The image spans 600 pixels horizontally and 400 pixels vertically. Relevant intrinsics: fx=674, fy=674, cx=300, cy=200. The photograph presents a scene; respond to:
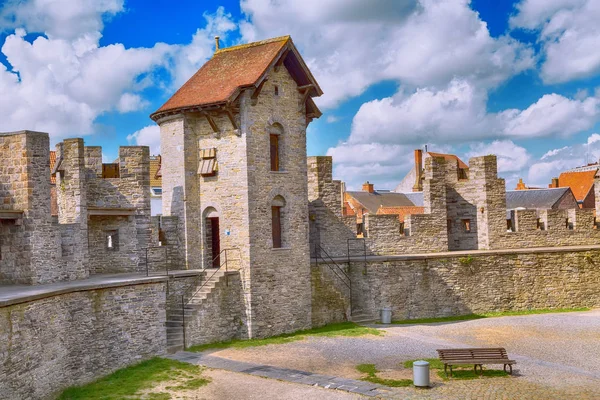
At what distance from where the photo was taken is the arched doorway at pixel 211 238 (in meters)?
24.5

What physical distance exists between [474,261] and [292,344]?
9653mm

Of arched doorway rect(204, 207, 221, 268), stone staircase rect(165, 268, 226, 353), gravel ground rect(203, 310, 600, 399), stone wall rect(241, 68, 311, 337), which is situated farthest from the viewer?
arched doorway rect(204, 207, 221, 268)

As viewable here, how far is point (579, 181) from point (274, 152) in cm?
3854

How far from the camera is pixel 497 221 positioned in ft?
98.2

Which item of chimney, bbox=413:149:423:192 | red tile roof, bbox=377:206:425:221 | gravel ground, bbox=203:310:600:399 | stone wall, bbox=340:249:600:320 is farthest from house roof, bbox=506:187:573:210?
gravel ground, bbox=203:310:600:399

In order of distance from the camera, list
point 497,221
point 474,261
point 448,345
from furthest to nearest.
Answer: point 497,221 < point 474,261 < point 448,345

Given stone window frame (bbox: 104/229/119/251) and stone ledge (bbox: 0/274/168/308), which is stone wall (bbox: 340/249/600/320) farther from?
stone ledge (bbox: 0/274/168/308)

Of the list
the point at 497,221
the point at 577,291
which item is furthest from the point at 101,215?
the point at 577,291

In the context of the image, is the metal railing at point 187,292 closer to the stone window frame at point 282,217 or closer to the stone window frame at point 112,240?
the stone window frame at point 282,217

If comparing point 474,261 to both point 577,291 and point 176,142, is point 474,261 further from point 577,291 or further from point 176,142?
point 176,142

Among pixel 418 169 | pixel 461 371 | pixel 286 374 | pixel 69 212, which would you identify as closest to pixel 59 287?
pixel 69 212

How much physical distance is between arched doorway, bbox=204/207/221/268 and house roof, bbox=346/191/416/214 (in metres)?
26.1

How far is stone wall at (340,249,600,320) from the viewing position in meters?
26.4

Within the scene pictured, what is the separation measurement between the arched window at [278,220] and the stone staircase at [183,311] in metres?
2.42
